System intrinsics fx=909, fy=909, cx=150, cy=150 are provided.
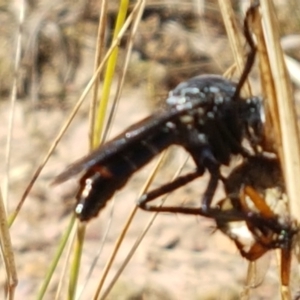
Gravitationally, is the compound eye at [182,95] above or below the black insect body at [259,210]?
above

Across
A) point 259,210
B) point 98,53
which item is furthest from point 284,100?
point 98,53

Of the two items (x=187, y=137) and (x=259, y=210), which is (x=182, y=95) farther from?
(x=259, y=210)

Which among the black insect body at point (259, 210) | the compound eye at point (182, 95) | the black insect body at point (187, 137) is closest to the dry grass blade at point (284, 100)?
the black insect body at point (259, 210)

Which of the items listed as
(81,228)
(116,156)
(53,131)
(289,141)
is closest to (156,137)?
(116,156)

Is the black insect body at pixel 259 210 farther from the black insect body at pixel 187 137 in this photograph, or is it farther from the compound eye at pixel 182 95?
the compound eye at pixel 182 95

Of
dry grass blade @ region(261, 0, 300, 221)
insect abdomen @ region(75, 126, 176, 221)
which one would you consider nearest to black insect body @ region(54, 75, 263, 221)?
insect abdomen @ region(75, 126, 176, 221)

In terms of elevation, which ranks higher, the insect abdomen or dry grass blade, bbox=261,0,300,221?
dry grass blade, bbox=261,0,300,221

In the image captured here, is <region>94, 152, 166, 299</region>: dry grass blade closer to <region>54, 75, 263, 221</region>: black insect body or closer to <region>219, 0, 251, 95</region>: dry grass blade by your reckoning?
<region>54, 75, 263, 221</region>: black insect body
